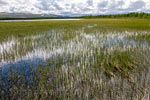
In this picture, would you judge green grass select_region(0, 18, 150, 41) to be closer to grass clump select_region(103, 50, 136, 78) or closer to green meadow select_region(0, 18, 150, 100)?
green meadow select_region(0, 18, 150, 100)

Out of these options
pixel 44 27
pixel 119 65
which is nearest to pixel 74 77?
pixel 119 65

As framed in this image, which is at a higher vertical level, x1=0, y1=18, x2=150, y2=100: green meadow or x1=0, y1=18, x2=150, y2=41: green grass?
x1=0, y1=18, x2=150, y2=41: green grass

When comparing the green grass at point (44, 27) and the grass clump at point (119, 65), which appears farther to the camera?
the green grass at point (44, 27)

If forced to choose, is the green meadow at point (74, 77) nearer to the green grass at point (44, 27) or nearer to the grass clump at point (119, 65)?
the grass clump at point (119, 65)

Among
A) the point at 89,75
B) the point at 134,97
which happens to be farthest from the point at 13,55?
the point at 134,97

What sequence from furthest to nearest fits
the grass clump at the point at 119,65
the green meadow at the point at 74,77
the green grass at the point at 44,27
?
1. the green grass at the point at 44,27
2. the grass clump at the point at 119,65
3. the green meadow at the point at 74,77

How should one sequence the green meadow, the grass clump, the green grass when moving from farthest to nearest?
the green grass, the grass clump, the green meadow

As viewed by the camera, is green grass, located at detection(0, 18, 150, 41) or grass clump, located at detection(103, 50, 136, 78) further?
green grass, located at detection(0, 18, 150, 41)

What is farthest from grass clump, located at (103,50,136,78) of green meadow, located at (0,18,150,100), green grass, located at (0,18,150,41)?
green grass, located at (0,18,150,41)

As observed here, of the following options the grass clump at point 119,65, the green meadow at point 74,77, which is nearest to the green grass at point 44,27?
the green meadow at point 74,77

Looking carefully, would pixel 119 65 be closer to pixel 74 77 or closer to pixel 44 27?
pixel 74 77

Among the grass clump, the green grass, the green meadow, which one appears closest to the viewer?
the green meadow

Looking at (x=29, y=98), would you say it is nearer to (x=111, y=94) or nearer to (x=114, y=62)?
(x=111, y=94)

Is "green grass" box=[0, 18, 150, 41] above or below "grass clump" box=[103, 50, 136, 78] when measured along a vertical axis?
above
